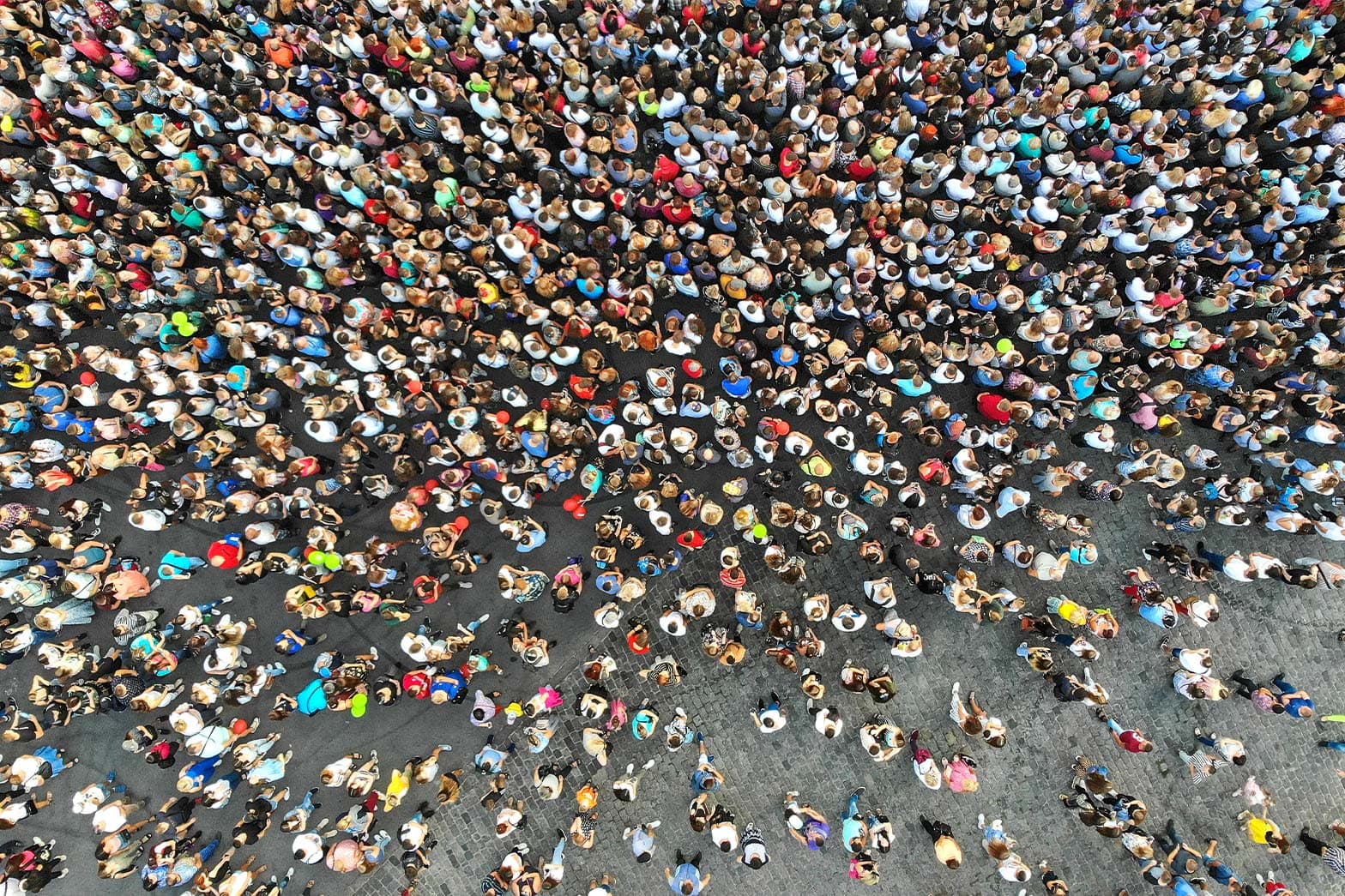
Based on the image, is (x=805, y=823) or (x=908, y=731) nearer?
(x=805, y=823)

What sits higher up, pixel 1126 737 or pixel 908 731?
pixel 1126 737

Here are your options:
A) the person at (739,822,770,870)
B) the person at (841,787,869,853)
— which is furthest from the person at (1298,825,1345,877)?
the person at (739,822,770,870)

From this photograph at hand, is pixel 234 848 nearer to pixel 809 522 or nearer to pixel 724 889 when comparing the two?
pixel 724 889

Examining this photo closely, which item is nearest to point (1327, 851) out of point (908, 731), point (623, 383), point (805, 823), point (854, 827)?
point (908, 731)

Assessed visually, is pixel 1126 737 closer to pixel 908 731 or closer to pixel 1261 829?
pixel 1261 829

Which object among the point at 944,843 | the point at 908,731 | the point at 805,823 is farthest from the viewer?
the point at 908,731

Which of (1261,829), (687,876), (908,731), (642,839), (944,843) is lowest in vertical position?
(687,876)

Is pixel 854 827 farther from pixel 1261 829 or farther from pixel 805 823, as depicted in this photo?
pixel 1261 829

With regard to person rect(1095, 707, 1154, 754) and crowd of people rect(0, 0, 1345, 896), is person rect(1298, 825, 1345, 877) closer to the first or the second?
crowd of people rect(0, 0, 1345, 896)

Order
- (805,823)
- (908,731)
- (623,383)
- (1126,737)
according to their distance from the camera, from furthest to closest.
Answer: (623,383) → (908,731) → (805,823) → (1126,737)
